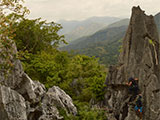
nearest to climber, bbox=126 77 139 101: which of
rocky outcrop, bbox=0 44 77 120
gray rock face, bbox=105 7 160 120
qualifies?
gray rock face, bbox=105 7 160 120

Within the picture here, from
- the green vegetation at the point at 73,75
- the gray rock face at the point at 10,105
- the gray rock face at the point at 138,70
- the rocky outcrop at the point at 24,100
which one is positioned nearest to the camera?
the gray rock face at the point at 10,105

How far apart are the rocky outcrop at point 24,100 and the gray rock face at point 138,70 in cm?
500

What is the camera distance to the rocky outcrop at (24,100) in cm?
901

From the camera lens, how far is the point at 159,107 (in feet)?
42.5

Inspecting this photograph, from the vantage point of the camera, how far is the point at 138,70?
1460 cm

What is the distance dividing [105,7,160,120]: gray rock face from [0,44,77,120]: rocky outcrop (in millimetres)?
5002

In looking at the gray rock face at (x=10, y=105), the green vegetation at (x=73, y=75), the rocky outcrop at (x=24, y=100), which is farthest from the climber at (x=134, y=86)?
the gray rock face at (x=10, y=105)

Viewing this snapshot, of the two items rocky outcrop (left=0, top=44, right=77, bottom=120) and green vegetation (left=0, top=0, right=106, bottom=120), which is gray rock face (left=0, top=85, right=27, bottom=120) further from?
green vegetation (left=0, top=0, right=106, bottom=120)

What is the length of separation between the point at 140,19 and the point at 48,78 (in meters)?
14.3

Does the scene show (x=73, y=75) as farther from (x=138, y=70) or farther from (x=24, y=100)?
(x=24, y=100)

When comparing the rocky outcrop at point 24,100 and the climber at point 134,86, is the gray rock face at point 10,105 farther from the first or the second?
the climber at point 134,86

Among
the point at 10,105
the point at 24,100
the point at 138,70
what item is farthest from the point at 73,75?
the point at 10,105

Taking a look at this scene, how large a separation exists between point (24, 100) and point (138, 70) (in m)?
10.7

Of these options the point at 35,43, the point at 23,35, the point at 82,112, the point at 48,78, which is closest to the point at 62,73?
the point at 48,78
